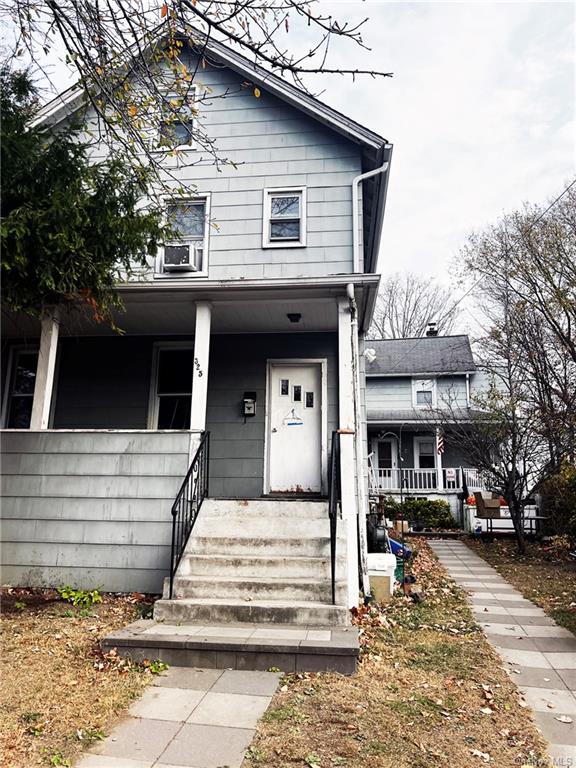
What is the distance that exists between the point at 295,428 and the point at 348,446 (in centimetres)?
181

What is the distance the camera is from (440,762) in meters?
2.68

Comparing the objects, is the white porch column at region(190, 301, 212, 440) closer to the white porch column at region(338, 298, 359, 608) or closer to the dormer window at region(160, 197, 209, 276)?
the dormer window at region(160, 197, 209, 276)

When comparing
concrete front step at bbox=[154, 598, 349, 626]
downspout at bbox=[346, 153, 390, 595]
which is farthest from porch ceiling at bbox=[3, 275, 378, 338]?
concrete front step at bbox=[154, 598, 349, 626]

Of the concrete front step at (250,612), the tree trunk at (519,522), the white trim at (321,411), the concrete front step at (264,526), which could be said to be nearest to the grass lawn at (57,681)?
the concrete front step at (250,612)

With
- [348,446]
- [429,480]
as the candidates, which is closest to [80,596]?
[348,446]

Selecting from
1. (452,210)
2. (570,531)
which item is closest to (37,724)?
(570,531)

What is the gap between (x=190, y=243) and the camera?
308 inches

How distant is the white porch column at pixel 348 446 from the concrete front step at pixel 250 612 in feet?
2.43

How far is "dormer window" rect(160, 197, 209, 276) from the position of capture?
7586 mm

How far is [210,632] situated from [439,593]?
3.62 meters

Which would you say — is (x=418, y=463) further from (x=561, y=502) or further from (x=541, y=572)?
(x=541, y=572)

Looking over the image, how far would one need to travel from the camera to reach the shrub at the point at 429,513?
48.8 feet

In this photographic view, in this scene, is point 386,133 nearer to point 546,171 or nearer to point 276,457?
point 276,457

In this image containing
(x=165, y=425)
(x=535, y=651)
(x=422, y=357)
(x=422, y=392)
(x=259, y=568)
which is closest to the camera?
(x=535, y=651)
